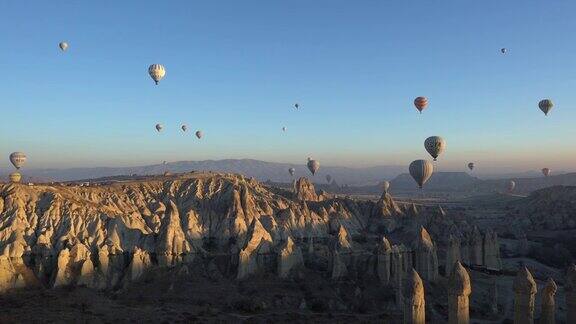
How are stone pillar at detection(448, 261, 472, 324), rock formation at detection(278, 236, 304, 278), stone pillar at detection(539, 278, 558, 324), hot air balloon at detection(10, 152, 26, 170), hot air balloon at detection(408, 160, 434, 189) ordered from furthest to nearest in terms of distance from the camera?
hot air balloon at detection(10, 152, 26, 170) → hot air balloon at detection(408, 160, 434, 189) → rock formation at detection(278, 236, 304, 278) → stone pillar at detection(539, 278, 558, 324) → stone pillar at detection(448, 261, 472, 324)

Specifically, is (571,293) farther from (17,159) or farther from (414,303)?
(17,159)

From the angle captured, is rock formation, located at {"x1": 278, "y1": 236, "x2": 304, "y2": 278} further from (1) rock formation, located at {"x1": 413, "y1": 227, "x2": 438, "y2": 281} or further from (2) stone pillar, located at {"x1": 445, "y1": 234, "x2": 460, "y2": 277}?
(2) stone pillar, located at {"x1": 445, "y1": 234, "x2": 460, "y2": 277}

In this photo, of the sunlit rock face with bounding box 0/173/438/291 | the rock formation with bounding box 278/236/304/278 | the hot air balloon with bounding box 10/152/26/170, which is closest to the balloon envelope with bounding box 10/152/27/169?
the hot air balloon with bounding box 10/152/26/170

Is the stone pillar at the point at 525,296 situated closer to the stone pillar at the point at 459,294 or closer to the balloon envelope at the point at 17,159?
the stone pillar at the point at 459,294

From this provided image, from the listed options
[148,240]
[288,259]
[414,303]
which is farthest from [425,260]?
[414,303]

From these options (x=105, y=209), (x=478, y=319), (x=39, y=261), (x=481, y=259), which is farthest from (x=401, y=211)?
(x=39, y=261)

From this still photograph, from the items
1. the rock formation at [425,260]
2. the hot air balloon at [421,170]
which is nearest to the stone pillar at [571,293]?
the rock formation at [425,260]

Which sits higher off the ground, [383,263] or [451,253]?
[383,263]
